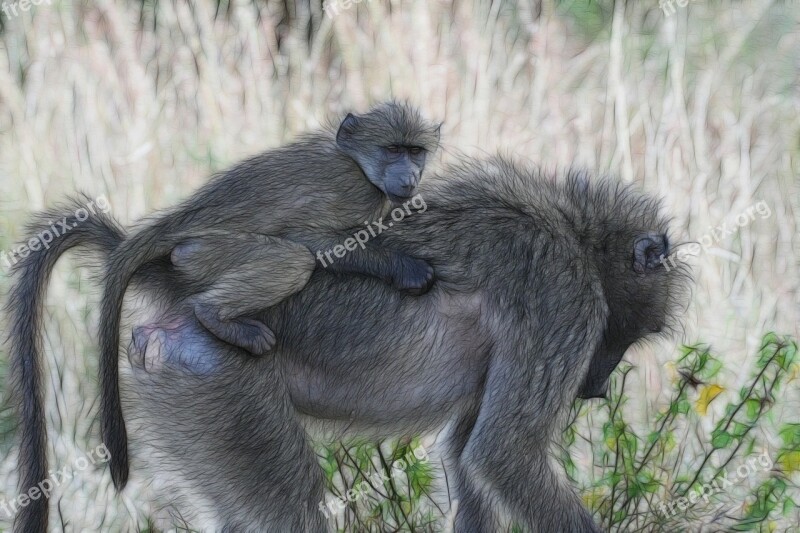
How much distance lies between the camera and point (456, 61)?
5332 millimetres

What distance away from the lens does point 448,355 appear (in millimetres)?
3486

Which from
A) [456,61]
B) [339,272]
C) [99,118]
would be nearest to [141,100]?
[99,118]

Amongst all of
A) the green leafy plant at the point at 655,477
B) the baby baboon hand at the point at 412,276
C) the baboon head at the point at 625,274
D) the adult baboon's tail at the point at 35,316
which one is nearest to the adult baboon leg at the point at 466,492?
the green leafy plant at the point at 655,477

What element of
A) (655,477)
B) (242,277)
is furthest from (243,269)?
(655,477)

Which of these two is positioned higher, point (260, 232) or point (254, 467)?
point (260, 232)

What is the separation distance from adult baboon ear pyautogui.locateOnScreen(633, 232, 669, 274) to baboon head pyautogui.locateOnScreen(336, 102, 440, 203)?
2.43 feet

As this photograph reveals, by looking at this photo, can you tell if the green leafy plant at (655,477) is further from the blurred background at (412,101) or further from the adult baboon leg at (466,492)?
Answer: the blurred background at (412,101)

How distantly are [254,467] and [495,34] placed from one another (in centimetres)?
305

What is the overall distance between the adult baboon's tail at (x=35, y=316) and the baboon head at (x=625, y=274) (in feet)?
5.07

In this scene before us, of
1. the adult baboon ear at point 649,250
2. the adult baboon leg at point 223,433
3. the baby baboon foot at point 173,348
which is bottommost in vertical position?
the adult baboon leg at point 223,433

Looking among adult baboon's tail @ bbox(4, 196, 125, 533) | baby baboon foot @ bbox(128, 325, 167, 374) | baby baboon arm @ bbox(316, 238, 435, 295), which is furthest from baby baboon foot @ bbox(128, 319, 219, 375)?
baby baboon arm @ bbox(316, 238, 435, 295)

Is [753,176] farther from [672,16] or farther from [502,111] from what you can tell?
[502,111]

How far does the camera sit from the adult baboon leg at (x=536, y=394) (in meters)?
3.31

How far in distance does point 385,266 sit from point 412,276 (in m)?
0.09
